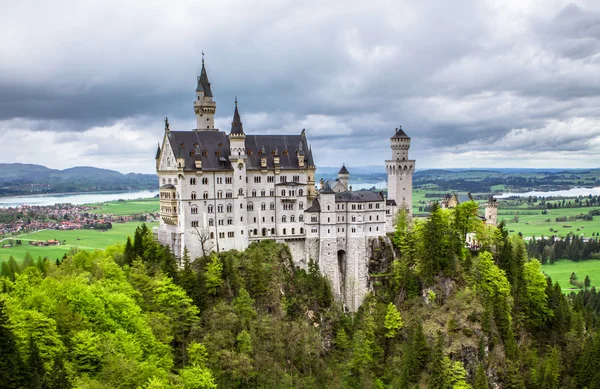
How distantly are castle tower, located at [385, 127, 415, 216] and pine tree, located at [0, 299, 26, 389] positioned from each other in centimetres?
7669

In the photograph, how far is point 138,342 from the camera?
64.1 metres

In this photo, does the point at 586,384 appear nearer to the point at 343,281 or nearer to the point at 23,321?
the point at 343,281

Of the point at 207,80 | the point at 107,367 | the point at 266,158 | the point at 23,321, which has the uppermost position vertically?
the point at 207,80

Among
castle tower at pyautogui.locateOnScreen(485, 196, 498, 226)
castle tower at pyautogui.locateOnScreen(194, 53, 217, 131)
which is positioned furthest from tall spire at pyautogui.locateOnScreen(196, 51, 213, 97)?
castle tower at pyautogui.locateOnScreen(485, 196, 498, 226)

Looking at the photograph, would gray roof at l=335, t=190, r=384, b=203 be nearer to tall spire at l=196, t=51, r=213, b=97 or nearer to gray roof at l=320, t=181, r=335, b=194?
gray roof at l=320, t=181, r=335, b=194

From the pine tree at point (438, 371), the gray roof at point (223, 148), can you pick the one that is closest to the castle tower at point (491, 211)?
the gray roof at point (223, 148)

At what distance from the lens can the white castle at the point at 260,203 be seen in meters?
91.4

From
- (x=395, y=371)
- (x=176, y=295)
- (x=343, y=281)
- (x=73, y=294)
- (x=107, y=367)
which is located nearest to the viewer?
(x=107, y=367)

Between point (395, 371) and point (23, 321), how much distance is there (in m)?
54.6

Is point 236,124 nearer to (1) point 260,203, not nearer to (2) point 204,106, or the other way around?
(2) point 204,106

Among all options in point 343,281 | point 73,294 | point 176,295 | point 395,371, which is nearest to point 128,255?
point 176,295

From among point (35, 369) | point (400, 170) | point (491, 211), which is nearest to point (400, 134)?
point (400, 170)

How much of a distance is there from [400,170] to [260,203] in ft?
104

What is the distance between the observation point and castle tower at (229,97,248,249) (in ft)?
310
